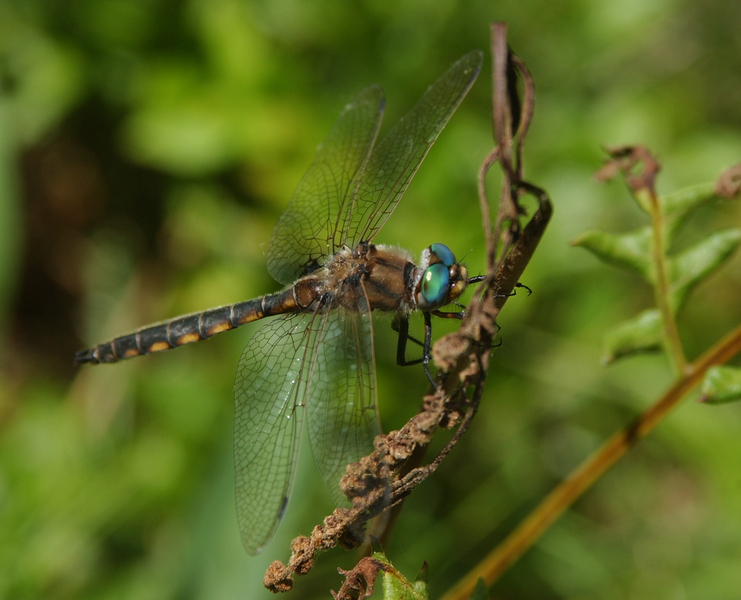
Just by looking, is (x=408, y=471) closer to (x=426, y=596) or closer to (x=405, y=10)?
(x=426, y=596)

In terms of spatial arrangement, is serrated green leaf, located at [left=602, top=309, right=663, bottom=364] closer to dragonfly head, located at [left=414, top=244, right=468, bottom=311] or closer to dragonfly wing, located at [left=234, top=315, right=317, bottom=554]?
dragonfly head, located at [left=414, top=244, right=468, bottom=311]

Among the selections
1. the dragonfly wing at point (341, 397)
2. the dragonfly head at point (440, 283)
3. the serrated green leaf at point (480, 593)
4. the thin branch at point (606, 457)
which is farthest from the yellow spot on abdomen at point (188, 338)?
the serrated green leaf at point (480, 593)

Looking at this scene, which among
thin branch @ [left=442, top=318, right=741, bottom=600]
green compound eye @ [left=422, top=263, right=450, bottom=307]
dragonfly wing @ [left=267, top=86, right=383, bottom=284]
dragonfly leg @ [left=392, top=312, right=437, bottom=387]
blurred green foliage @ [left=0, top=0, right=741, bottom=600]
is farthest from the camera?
blurred green foliage @ [left=0, top=0, right=741, bottom=600]

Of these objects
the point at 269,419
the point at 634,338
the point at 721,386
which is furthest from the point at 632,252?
the point at 269,419

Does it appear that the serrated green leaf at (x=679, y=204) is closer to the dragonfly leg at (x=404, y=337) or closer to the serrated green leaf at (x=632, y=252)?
the serrated green leaf at (x=632, y=252)

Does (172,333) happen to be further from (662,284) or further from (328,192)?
(662,284)

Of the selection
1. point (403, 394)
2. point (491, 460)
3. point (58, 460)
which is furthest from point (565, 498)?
point (58, 460)

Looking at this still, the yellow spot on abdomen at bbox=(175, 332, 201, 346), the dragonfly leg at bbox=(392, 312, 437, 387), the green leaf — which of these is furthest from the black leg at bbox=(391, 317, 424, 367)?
the green leaf
